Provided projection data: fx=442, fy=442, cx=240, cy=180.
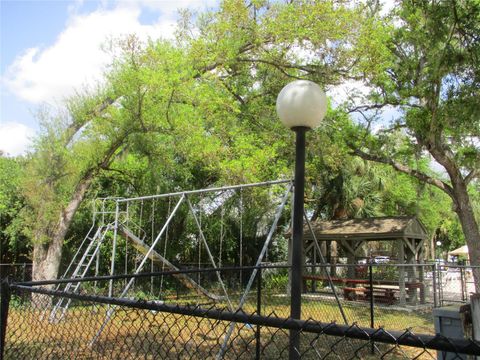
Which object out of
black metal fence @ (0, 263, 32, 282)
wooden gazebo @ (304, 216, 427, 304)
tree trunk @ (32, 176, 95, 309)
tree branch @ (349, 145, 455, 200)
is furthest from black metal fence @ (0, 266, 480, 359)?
tree branch @ (349, 145, 455, 200)

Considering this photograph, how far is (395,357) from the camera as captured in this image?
285 inches

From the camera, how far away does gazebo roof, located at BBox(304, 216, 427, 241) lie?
50.8 ft

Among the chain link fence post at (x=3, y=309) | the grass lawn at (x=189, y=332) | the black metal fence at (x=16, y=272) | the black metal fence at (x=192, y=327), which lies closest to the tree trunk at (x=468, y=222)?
the grass lawn at (x=189, y=332)

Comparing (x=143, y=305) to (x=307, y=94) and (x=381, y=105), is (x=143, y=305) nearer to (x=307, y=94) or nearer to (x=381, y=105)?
(x=307, y=94)

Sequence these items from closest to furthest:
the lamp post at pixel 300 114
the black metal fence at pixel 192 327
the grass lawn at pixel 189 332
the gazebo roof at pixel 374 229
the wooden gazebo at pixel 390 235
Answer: the black metal fence at pixel 192 327, the lamp post at pixel 300 114, the grass lawn at pixel 189 332, the wooden gazebo at pixel 390 235, the gazebo roof at pixel 374 229

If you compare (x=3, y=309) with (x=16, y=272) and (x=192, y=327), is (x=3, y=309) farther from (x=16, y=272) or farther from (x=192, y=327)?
(x=16, y=272)

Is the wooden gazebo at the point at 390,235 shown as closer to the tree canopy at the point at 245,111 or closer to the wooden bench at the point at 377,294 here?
the wooden bench at the point at 377,294

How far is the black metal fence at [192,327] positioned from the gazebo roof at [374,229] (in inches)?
89.7

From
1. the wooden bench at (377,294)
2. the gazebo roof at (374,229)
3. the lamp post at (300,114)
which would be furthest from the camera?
the gazebo roof at (374,229)

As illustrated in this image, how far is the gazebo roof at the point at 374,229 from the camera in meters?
15.5

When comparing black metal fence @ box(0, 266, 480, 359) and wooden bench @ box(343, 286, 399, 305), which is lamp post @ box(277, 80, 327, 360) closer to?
black metal fence @ box(0, 266, 480, 359)

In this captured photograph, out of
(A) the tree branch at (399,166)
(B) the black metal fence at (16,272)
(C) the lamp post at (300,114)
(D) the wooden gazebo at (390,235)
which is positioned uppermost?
(A) the tree branch at (399,166)

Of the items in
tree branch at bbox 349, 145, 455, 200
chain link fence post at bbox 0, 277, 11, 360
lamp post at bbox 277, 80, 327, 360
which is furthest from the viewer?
tree branch at bbox 349, 145, 455, 200

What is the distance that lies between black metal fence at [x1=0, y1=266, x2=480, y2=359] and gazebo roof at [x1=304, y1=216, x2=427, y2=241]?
2.28 m
